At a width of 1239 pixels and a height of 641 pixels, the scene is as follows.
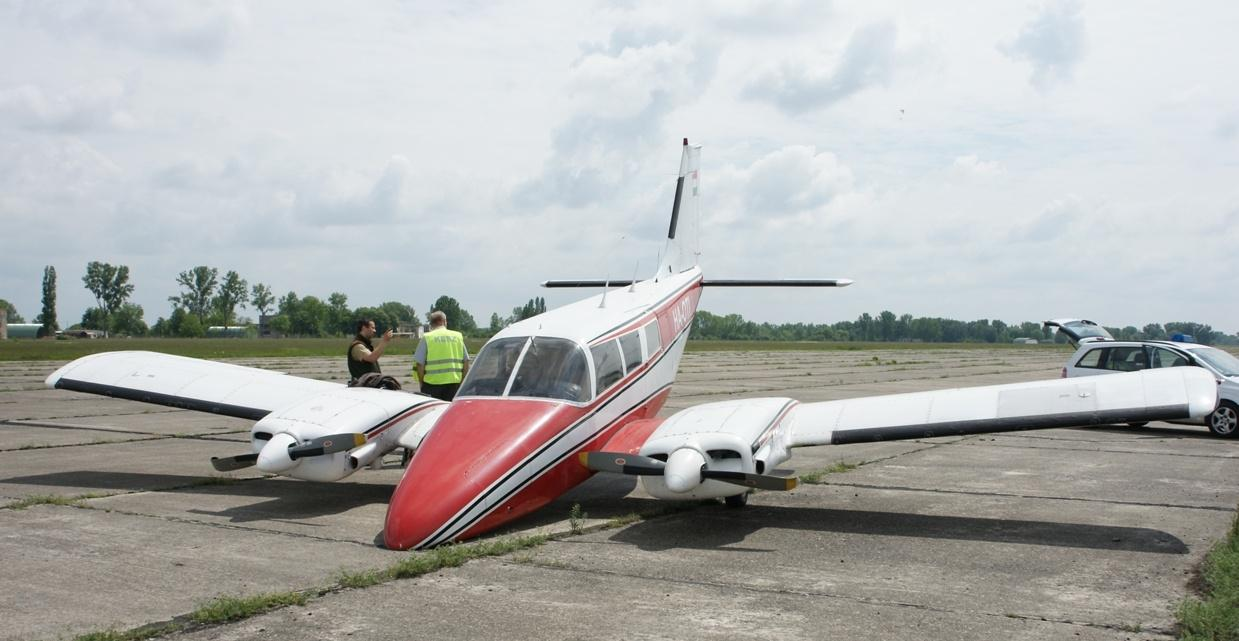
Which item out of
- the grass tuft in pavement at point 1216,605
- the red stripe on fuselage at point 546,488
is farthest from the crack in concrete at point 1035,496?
the red stripe on fuselage at point 546,488

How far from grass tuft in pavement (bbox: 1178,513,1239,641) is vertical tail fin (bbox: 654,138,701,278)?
1167 cm

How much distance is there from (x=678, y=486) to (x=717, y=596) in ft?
5.82

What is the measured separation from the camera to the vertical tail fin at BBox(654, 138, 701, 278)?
1972 centimetres

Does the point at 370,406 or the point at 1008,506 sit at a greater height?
the point at 370,406

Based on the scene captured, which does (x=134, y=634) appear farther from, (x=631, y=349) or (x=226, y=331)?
(x=226, y=331)

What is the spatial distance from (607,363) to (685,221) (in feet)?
31.5

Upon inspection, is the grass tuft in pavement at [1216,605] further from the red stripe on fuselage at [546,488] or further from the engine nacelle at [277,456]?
the engine nacelle at [277,456]

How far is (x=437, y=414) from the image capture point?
1188cm

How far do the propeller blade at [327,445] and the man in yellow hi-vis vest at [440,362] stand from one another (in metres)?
3.21

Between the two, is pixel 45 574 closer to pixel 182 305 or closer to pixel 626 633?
pixel 626 633

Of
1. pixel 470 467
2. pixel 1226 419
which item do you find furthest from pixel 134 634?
pixel 1226 419

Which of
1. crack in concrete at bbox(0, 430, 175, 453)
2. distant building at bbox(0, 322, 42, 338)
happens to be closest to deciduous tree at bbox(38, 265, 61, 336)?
distant building at bbox(0, 322, 42, 338)

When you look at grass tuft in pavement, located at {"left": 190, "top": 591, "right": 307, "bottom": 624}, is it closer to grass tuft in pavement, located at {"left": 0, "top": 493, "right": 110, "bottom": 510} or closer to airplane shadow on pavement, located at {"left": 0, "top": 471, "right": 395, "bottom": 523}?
airplane shadow on pavement, located at {"left": 0, "top": 471, "right": 395, "bottom": 523}

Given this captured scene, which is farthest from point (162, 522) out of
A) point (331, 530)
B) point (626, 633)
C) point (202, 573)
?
point (626, 633)
